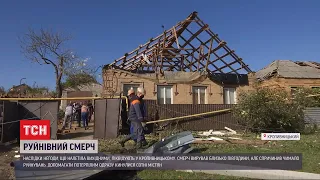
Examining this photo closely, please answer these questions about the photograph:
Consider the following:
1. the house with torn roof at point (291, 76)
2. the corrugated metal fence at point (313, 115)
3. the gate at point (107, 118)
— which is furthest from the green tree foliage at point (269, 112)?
the house with torn roof at point (291, 76)

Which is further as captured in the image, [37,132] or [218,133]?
[218,133]

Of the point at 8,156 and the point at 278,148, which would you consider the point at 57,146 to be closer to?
the point at 8,156

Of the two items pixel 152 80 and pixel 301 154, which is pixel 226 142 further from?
pixel 152 80

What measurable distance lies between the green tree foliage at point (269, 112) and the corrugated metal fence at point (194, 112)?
41.9 inches

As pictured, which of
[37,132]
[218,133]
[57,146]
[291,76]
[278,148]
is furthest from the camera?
[291,76]

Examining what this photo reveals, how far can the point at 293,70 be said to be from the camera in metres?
25.4

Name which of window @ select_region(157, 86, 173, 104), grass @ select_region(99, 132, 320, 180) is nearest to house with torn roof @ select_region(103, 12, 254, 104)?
window @ select_region(157, 86, 173, 104)

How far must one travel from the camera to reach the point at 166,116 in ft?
47.8

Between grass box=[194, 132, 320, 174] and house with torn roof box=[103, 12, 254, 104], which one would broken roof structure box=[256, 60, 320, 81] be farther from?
grass box=[194, 132, 320, 174]

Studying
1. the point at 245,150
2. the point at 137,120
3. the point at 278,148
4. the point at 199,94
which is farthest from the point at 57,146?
the point at 199,94

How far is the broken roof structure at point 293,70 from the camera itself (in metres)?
24.5

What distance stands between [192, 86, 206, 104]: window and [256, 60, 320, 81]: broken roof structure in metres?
6.43

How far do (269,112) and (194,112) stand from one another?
11.7ft

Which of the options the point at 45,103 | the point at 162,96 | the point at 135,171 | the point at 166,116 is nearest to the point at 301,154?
the point at 135,171
